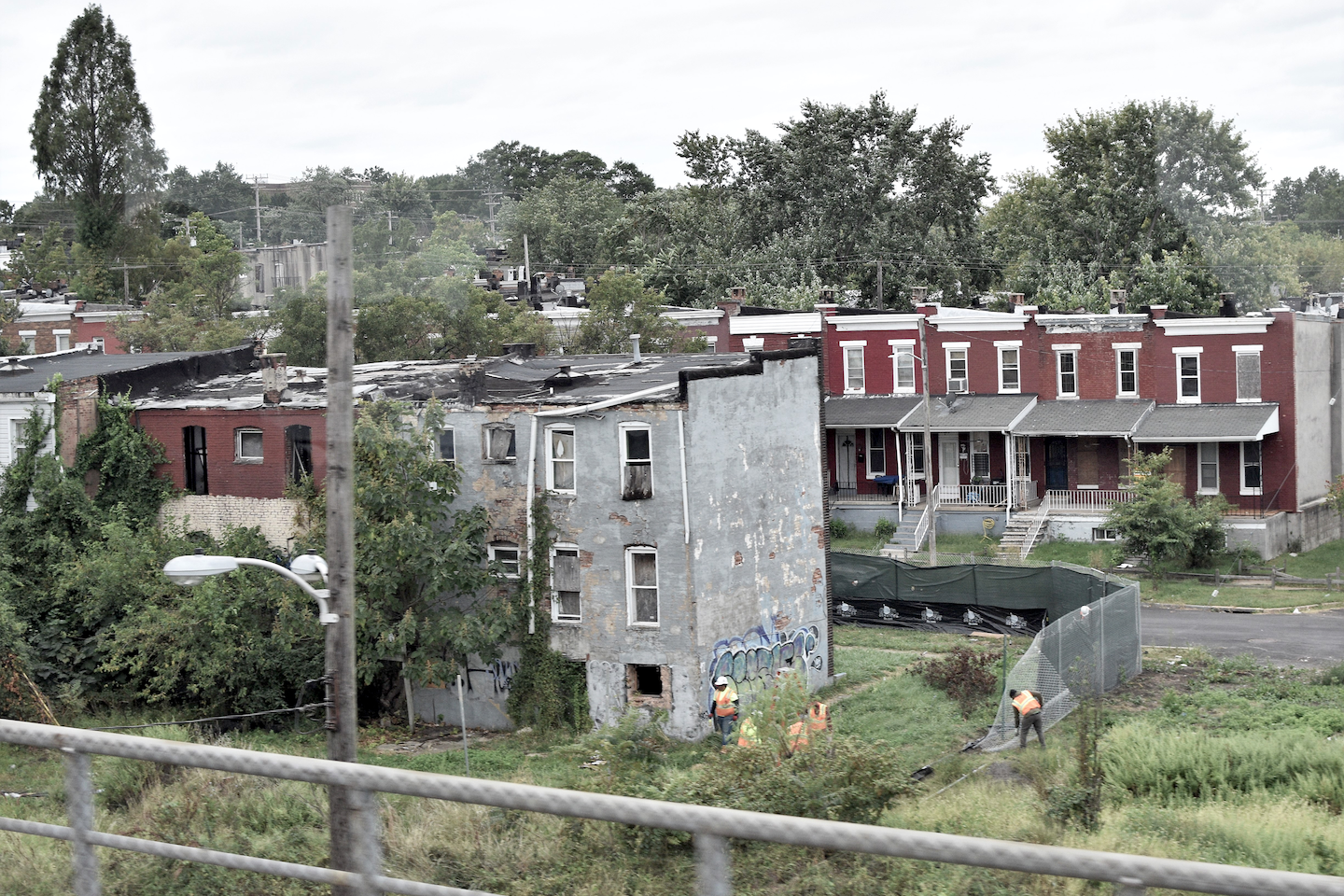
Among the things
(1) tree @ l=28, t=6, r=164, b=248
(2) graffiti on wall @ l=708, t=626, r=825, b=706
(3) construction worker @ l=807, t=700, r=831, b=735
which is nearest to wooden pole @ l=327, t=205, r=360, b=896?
(3) construction worker @ l=807, t=700, r=831, b=735

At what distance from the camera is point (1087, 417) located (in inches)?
2007

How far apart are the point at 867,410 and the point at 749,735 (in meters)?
39.8

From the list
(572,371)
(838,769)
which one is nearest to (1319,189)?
(572,371)

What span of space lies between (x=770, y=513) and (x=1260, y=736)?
1245 cm

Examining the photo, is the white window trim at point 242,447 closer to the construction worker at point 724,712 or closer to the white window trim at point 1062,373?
the construction worker at point 724,712

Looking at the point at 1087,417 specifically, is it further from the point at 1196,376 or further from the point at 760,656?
the point at 760,656

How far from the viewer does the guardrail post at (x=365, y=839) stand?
4996 millimetres

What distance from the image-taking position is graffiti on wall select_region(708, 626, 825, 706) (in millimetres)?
30766

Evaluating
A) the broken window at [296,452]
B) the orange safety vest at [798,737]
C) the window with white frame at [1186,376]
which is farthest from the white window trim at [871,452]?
the orange safety vest at [798,737]

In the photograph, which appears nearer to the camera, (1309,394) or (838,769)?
(838,769)

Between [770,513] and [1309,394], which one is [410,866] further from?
[1309,394]

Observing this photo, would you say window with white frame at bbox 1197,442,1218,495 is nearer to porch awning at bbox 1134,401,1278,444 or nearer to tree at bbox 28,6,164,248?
porch awning at bbox 1134,401,1278,444

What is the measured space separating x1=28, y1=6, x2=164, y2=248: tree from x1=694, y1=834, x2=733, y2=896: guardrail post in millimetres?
96185

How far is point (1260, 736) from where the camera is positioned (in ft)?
77.6
